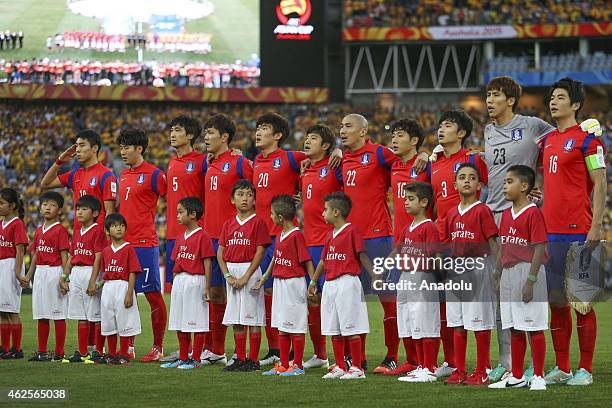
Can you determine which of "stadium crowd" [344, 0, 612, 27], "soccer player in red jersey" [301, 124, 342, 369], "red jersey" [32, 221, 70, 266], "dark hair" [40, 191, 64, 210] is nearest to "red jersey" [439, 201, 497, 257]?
"soccer player in red jersey" [301, 124, 342, 369]

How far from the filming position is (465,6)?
44500 mm

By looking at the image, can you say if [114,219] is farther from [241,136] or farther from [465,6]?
[465,6]

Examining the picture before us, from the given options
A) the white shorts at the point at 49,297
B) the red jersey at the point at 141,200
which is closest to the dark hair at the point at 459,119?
the red jersey at the point at 141,200

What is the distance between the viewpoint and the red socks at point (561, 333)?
27.8ft

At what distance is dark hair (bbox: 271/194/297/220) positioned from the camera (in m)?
9.51

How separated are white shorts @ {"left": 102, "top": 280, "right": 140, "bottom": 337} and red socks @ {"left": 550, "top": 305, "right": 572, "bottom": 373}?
4.11 meters

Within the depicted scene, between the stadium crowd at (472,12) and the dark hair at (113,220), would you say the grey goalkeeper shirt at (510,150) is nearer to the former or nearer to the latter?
the dark hair at (113,220)

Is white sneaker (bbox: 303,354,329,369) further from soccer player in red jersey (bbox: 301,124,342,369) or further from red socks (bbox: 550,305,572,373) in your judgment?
red socks (bbox: 550,305,572,373)

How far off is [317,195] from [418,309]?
1806 mm

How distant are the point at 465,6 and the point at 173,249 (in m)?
36.1

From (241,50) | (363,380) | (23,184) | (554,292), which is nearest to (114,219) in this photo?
(363,380)

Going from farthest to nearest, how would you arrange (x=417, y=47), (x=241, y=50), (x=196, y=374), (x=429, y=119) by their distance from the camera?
1. (x=417, y=47)
2. (x=429, y=119)
3. (x=241, y=50)
4. (x=196, y=374)

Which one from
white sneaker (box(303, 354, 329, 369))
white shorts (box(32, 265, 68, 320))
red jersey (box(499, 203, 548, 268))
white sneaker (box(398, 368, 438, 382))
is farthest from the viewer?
white shorts (box(32, 265, 68, 320))

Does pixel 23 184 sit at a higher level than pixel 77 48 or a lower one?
lower
